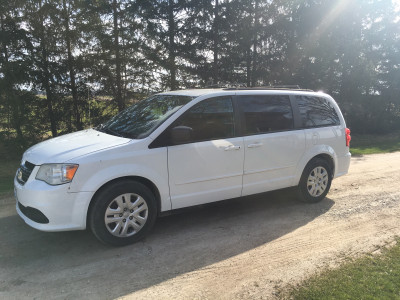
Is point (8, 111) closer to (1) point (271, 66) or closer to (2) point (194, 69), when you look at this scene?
(2) point (194, 69)

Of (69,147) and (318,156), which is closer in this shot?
(69,147)

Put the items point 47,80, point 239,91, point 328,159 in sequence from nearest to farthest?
1. point 239,91
2. point 328,159
3. point 47,80

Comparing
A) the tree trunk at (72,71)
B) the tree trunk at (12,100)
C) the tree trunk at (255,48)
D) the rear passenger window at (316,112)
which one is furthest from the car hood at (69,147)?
the tree trunk at (255,48)

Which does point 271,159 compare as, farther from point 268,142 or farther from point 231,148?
point 231,148

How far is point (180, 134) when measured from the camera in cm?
399

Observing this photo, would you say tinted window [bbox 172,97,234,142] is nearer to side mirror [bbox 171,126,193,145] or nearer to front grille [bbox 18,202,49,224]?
side mirror [bbox 171,126,193,145]

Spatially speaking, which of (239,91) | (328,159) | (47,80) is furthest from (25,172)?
(47,80)

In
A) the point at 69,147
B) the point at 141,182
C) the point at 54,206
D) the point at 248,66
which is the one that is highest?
the point at 248,66

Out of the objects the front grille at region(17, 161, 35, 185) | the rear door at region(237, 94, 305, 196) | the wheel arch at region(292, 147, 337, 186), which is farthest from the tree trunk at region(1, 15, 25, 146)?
the wheel arch at region(292, 147, 337, 186)

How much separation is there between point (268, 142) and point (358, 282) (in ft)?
7.36

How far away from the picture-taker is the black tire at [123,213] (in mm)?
3699

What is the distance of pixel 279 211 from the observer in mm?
5234

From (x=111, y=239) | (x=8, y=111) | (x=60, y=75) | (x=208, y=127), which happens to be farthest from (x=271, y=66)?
(x=111, y=239)

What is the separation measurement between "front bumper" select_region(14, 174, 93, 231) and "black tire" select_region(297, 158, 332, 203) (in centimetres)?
350
